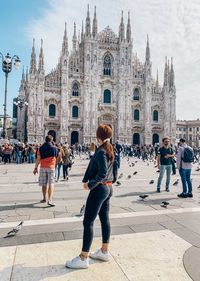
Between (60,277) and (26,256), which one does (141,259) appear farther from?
(26,256)

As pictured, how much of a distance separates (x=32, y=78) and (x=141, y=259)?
3742cm

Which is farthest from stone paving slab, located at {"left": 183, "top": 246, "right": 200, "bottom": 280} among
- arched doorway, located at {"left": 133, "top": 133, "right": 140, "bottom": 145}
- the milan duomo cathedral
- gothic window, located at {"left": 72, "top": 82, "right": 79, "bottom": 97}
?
arched doorway, located at {"left": 133, "top": 133, "right": 140, "bottom": 145}

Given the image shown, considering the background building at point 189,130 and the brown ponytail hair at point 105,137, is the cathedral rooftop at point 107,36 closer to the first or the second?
the background building at point 189,130

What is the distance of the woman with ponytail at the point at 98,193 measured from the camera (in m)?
2.88

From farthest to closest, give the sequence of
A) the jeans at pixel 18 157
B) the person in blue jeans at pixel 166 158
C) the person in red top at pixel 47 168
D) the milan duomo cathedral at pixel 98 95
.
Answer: the milan duomo cathedral at pixel 98 95, the jeans at pixel 18 157, the person in blue jeans at pixel 166 158, the person in red top at pixel 47 168

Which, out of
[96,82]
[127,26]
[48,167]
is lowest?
[48,167]

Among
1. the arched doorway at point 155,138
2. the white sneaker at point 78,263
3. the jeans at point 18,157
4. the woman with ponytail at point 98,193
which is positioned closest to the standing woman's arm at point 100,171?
the woman with ponytail at point 98,193

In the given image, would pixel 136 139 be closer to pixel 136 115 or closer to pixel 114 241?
pixel 136 115

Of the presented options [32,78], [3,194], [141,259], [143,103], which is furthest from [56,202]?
[143,103]

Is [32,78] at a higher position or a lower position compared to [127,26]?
lower

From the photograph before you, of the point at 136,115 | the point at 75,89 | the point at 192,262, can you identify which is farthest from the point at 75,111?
the point at 192,262

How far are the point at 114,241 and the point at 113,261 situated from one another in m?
0.62

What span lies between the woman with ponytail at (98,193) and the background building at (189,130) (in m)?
68.6

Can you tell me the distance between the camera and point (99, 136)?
304cm
